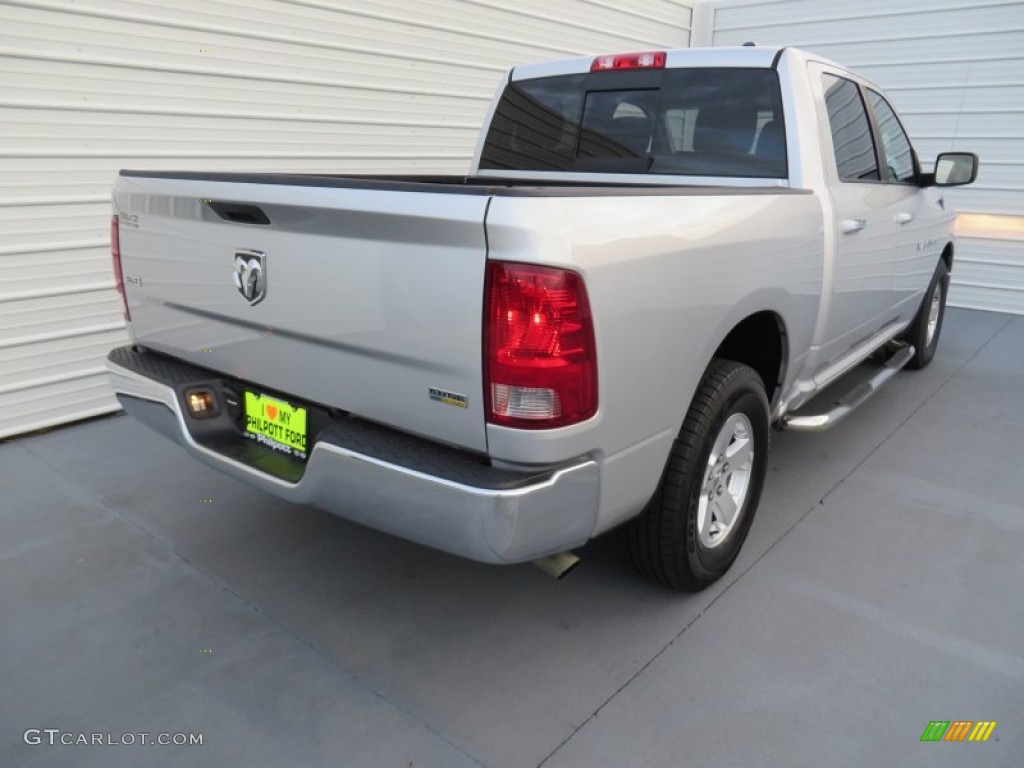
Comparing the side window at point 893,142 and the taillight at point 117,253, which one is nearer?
the taillight at point 117,253

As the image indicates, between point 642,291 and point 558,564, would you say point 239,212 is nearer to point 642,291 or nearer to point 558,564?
point 642,291

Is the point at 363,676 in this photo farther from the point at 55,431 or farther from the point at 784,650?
the point at 55,431

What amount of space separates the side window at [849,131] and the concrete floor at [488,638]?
1.48 metres

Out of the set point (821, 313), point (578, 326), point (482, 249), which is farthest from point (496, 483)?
point (821, 313)

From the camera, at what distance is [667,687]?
7.20ft

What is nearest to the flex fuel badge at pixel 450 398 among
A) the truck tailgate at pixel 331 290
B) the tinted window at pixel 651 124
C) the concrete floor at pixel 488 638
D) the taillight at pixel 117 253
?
the truck tailgate at pixel 331 290

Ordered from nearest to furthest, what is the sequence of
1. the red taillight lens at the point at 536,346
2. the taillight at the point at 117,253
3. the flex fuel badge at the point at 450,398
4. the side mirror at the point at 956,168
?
the red taillight lens at the point at 536,346
the flex fuel badge at the point at 450,398
the taillight at the point at 117,253
the side mirror at the point at 956,168

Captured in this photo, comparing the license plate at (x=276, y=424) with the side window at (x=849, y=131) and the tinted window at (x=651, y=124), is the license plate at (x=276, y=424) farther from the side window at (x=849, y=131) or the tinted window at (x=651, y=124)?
the side window at (x=849, y=131)

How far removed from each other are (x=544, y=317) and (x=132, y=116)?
11.8ft

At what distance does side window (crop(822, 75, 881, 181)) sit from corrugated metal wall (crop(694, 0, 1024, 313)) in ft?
17.0

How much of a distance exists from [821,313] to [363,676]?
87.0 inches

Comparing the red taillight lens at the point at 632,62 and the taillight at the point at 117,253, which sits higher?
the red taillight lens at the point at 632,62

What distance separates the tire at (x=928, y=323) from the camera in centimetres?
504

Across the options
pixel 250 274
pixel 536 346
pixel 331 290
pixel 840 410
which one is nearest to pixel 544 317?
pixel 536 346
